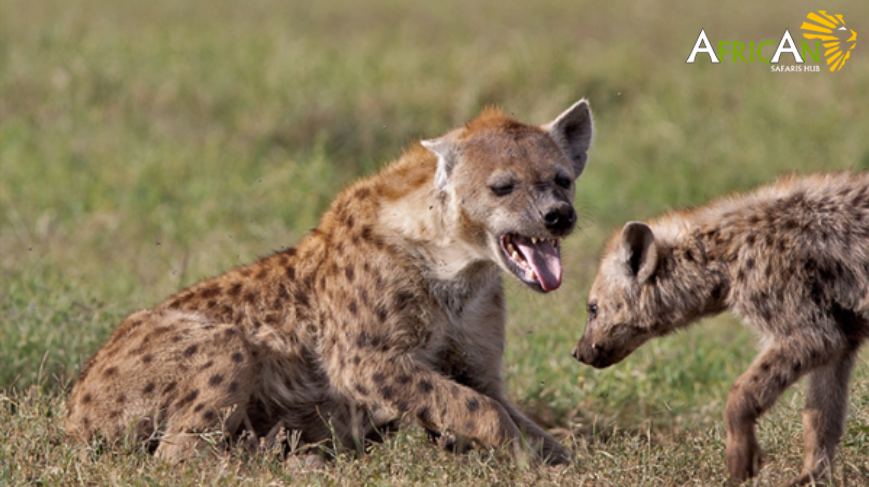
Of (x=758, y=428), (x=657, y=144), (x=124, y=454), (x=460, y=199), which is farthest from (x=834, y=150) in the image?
(x=124, y=454)

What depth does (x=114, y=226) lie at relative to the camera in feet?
24.1

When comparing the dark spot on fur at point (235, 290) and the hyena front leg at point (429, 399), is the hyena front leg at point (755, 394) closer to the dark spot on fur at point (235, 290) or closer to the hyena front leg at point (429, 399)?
the hyena front leg at point (429, 399)

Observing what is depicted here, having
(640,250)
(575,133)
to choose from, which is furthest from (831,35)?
(640,250)

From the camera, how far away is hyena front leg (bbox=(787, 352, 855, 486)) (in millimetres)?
3900

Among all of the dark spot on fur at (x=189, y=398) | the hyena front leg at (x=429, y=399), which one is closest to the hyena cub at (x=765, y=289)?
the hyena front leg at (x=429, y=399)

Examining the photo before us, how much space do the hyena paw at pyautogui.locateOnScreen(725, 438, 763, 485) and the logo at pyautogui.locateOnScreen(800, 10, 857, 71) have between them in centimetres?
745

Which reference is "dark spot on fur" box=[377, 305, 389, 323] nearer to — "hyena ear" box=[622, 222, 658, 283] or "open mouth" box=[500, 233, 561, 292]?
"open mouth" box=[500, 233, 561, 292]

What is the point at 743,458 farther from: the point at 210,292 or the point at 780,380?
the point at 210,292

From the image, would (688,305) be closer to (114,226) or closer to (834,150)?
(114,226)

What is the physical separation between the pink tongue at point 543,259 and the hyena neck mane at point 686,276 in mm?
325

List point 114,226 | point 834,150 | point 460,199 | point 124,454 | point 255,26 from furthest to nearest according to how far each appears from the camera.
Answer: point 255,26 → point 834,150 → point 114,226 → point 460,199 → point 124,454

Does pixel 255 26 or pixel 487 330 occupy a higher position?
pixel 255 26

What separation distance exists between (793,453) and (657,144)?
5093 mm

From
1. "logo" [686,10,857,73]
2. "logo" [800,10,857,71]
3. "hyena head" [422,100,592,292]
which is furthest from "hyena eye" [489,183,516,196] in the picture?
"logo" [800,10,857,71]
